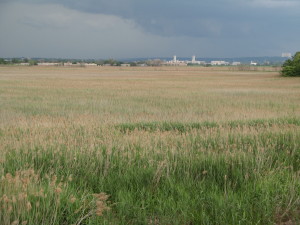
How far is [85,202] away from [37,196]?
0.58m

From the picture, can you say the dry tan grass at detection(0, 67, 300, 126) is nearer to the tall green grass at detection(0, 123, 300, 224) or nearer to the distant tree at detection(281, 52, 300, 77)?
the tall green grass at detection(0, 123, 300, 224)

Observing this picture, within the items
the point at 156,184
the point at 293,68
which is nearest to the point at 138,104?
the point at 156,184

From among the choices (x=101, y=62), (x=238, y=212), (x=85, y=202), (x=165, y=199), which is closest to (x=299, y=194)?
(x=238, y=212)

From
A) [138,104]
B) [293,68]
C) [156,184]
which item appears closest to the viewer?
[156,184]

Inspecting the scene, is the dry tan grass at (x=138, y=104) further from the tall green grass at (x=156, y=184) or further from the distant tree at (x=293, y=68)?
the distant tree at (x=293, y=68)

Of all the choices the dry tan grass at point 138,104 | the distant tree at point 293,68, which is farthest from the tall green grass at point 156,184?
the distant tree at point 293,68

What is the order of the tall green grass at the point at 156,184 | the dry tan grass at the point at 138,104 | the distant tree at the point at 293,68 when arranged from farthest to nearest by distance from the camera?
1. the distant tree at the point at 293,68
2. the dry tan grass at the point at 138,104
3. the tall green grass at the point at 156,184

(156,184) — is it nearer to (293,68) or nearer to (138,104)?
(138,104)

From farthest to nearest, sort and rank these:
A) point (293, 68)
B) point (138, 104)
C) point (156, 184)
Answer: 1. point (293, 68)
2. point (138, 104)
3. point (156, 184)

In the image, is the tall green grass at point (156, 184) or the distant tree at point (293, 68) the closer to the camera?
the tall green grass at point (156, 184)

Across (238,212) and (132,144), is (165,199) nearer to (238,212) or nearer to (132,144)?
(238,212)

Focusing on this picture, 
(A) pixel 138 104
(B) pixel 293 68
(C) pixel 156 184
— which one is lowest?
(A) pixel 138 104

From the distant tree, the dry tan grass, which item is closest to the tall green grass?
the dry tan grass

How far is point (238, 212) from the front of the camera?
4.59m
